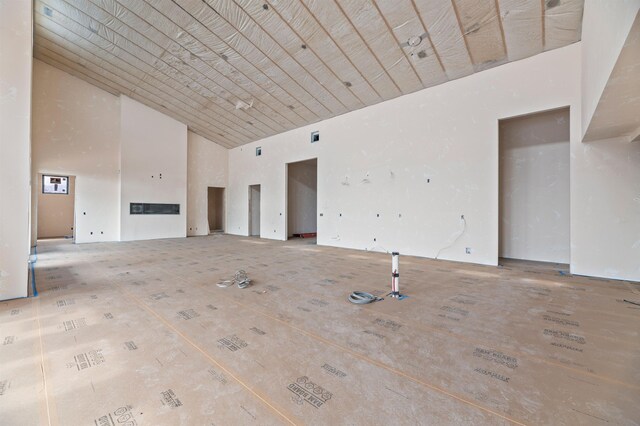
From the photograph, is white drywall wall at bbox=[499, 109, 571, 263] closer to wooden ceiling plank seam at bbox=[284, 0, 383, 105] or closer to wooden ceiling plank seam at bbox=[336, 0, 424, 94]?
wooden ceiling plank seam at bbox=[336, 0, 424, 94]

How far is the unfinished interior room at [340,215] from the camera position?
175cm

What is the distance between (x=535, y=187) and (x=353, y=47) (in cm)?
487

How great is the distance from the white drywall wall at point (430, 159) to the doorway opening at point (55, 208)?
34.8ft

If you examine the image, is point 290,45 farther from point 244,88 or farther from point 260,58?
point 244,88

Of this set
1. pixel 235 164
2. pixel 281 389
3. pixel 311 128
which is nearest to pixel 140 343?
pixel 281 389

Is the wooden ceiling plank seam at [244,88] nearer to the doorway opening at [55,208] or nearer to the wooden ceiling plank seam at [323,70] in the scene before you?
the wooden ceiling plank seam at [323,70]

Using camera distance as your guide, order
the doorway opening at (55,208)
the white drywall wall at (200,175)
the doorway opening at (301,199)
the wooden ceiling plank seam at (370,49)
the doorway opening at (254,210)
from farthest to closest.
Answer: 1. the doorway opening at (254,210)
2. the white drywall wall at (200,175)
3. the doorway opening at (301,199)
4. the doorway opening at (55,208)
5. the wooden ceiling plank seam at (370,49)

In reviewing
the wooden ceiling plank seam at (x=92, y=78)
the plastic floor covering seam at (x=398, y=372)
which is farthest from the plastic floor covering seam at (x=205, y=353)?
the wooden ceiling plank seam at (x=92, y=78)

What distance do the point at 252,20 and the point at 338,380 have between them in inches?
240

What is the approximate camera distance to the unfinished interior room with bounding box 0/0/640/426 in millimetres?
1752

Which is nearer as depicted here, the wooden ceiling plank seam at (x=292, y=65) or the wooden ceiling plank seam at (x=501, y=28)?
the wooden ceiling plank seam at (x=501, y=28)

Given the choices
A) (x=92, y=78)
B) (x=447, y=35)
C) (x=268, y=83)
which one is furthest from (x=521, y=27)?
(x=92, y=78)

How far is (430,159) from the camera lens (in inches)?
253

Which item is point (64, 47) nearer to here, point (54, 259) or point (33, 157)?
point (33, 157)
